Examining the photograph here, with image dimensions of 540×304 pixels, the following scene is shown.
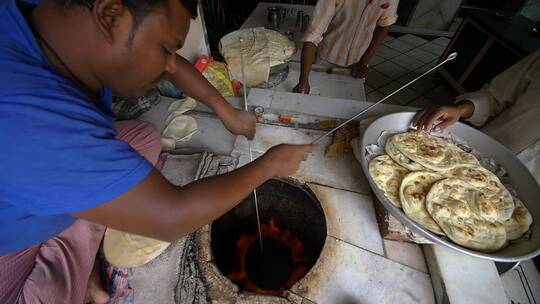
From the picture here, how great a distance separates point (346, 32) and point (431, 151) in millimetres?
1864

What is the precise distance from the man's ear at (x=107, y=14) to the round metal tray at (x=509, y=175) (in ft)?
3.95

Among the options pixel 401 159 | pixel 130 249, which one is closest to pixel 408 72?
pixel 401 159

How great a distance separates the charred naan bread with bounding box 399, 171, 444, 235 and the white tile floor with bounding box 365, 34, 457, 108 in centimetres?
329

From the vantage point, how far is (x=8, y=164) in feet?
2.18

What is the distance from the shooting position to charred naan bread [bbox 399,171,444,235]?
4.16ft

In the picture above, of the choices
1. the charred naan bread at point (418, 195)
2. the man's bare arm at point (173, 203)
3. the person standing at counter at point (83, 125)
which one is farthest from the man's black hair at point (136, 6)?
the charred naan bread at point (418, 195)

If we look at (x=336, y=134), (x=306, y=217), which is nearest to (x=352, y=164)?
(x=336, y=134)

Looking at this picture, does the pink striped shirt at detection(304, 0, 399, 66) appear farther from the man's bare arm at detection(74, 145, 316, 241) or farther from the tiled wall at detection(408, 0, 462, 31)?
the tiled wall at detection(408, 0, 462, 31)

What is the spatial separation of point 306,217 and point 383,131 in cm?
79

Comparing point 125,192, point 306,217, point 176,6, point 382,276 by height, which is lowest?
point 306,217

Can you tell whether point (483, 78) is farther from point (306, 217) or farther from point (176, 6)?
point (176, 6)

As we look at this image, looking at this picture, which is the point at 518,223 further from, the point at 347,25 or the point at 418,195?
the point at 347,25

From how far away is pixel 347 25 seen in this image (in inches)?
111

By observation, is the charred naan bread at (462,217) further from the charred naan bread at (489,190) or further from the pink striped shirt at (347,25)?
the pink striped shirt at (347,25)
